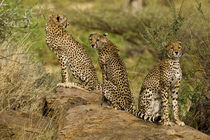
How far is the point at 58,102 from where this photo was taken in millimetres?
5355

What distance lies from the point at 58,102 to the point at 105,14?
691 centimetres

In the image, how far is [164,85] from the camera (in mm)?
5195

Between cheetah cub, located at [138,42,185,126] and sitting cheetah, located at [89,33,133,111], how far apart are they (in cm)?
23

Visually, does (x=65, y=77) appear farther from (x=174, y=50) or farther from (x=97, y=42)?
(x=174, y=50)

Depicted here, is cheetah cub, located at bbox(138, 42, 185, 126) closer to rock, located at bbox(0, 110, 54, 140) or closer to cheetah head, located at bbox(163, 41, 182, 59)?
cheetah head, located at bbox(163, 41, 182, 59)

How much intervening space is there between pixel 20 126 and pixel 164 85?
177 cm

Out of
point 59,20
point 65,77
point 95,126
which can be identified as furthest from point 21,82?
point 95,126

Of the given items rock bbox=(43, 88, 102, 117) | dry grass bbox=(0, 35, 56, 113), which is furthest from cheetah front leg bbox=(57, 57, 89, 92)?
dry grass bbox=(0, 35, 56, 113)

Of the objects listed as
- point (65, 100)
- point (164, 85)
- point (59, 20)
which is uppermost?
point (59, 20)

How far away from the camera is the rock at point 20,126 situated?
4.63m

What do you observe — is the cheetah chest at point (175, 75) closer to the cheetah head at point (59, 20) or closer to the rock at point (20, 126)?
the rock at point (20, 126)

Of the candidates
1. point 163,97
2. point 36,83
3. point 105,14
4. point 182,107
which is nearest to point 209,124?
point 182,107

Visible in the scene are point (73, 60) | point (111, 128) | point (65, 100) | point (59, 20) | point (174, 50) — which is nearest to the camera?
point (111, 128)

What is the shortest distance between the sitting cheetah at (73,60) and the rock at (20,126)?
48.3 inches
